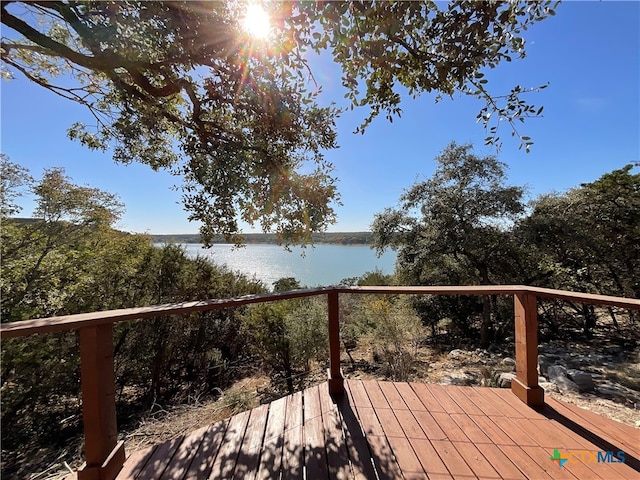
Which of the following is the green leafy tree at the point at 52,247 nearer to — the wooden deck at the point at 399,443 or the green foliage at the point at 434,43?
the wooden deck at the point at 399,443

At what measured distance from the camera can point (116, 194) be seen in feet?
25.2

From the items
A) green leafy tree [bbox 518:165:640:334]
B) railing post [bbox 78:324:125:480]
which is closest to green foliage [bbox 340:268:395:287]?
green leafy tree [bbox 518:165:640:334]

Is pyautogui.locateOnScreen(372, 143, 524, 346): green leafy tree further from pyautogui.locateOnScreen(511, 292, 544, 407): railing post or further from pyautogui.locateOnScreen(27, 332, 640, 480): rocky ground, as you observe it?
pyautogui.locateOnScreen(511, 292, 544, 407): railing post

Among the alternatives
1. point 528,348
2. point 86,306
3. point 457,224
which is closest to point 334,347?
point 528,348

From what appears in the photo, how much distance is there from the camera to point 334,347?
2.43 m

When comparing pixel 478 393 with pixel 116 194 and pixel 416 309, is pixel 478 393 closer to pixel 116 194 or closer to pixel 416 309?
pixel 416 309

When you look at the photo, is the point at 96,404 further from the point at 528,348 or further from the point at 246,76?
the point at 246,76

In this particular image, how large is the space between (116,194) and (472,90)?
8665mm

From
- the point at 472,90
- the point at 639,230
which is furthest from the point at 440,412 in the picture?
the point at 639,230

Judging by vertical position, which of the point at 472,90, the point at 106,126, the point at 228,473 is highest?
the point at 106,126

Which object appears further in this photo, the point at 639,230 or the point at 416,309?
the point at 416,309

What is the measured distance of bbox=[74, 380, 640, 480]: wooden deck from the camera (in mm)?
1532
